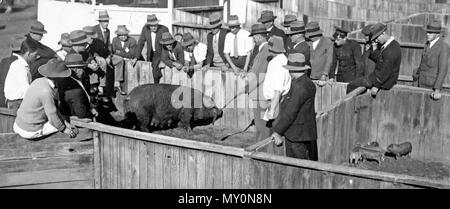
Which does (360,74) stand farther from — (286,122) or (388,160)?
(286,122)

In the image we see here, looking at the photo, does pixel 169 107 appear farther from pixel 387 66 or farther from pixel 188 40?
pixel 387 66

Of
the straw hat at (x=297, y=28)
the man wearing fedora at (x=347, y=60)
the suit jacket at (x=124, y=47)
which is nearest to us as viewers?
the straw hat at (x=297, y=28)

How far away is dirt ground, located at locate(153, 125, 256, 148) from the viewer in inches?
508

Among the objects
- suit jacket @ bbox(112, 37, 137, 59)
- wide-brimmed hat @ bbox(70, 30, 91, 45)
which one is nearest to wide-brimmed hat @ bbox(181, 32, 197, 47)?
suit jacket @ bbox(112, 37, 137, 59)

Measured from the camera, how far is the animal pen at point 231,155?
7551 millimetres

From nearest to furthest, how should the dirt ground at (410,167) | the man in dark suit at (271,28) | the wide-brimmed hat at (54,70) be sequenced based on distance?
the wide-brimmed hat at (54,70) < the dirt ground at (410,167) < the man in dark suit at (271,28)

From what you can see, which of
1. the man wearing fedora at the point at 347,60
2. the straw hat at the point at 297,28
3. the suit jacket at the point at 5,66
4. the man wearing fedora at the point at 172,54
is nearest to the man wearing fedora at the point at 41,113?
the suit jacket at the point at 5,66

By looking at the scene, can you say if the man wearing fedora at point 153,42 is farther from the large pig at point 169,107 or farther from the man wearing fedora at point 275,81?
the man wearing fedora at point 275,81

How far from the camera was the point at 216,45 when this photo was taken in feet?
46.8

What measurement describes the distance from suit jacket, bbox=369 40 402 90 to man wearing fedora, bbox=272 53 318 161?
9.12 feet

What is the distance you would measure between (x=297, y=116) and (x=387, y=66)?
301 centimetres

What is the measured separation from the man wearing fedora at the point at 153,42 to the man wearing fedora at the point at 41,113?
513cm

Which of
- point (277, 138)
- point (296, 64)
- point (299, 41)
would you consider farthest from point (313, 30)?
point (277, 138)
